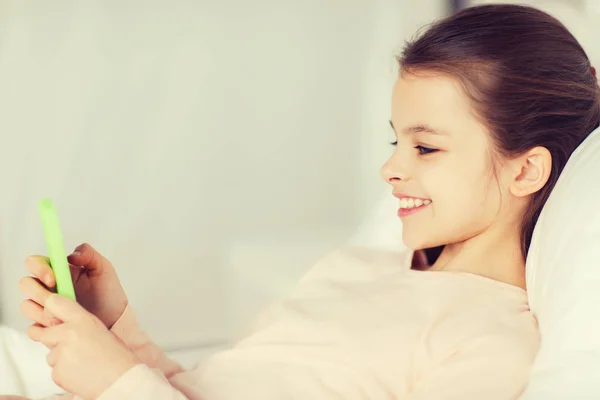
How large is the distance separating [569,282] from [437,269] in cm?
24

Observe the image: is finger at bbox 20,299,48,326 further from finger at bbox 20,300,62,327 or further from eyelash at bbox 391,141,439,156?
eyelash at bbox 391,141,439,156

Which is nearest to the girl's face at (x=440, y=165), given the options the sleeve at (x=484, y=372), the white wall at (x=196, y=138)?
the sleeve at (x=484, y=372)

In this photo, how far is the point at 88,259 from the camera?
3.07 feet

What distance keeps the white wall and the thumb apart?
0.83 metres

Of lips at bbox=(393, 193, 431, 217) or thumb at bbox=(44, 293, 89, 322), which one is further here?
lips at bbox=(393, 193, 431, 217)

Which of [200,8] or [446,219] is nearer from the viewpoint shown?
[446,219]

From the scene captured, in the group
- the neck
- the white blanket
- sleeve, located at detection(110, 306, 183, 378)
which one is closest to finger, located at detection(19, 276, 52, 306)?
sleeve, located at detection(110, 306, 183, 378)

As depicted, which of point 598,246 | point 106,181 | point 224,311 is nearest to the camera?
point 598,246

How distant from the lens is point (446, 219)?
921mm

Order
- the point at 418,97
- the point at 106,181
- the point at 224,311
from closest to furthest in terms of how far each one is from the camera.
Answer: the point at 418,97, the point at 106,181, the point at 224,311

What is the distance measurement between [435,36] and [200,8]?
84 cm

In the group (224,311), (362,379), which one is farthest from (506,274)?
(224,311)

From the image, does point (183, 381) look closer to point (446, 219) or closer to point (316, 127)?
point (446, 219)

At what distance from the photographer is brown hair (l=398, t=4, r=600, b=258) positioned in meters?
0.89
